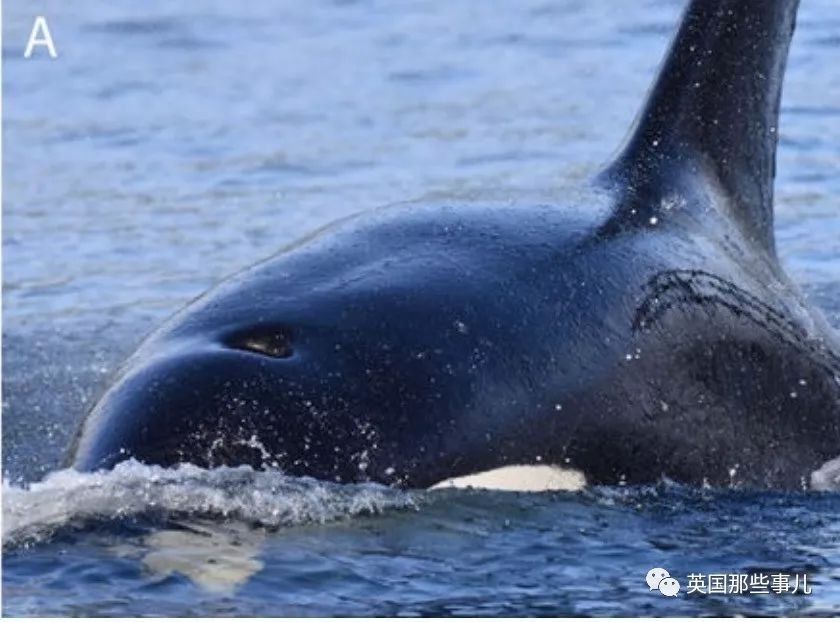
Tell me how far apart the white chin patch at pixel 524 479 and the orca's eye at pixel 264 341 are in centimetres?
76

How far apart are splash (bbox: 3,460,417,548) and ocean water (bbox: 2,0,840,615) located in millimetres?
10

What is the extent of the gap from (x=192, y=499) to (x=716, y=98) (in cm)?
370

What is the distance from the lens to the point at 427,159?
66.7ft

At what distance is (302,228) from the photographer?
58.0 ft

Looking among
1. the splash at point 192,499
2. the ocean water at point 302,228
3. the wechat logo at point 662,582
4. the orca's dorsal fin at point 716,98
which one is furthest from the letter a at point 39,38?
the wechat logo at point 662,582

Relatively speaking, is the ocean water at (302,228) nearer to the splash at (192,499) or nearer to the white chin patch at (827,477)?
the splash at (192,499)

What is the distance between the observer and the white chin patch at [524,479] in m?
9.20

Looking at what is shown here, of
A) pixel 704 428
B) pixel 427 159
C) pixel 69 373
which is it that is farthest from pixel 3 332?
pixel 704 428

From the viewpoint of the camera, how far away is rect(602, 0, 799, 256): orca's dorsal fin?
1121 cm

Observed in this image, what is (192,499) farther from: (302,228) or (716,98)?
(302,228)

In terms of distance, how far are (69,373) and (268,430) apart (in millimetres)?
5629

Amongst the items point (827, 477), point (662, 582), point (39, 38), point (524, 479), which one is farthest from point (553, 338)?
point (39, 38)

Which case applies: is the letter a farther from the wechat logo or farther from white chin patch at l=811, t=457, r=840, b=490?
the wechat logo

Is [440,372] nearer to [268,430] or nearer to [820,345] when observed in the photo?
[268,430]
